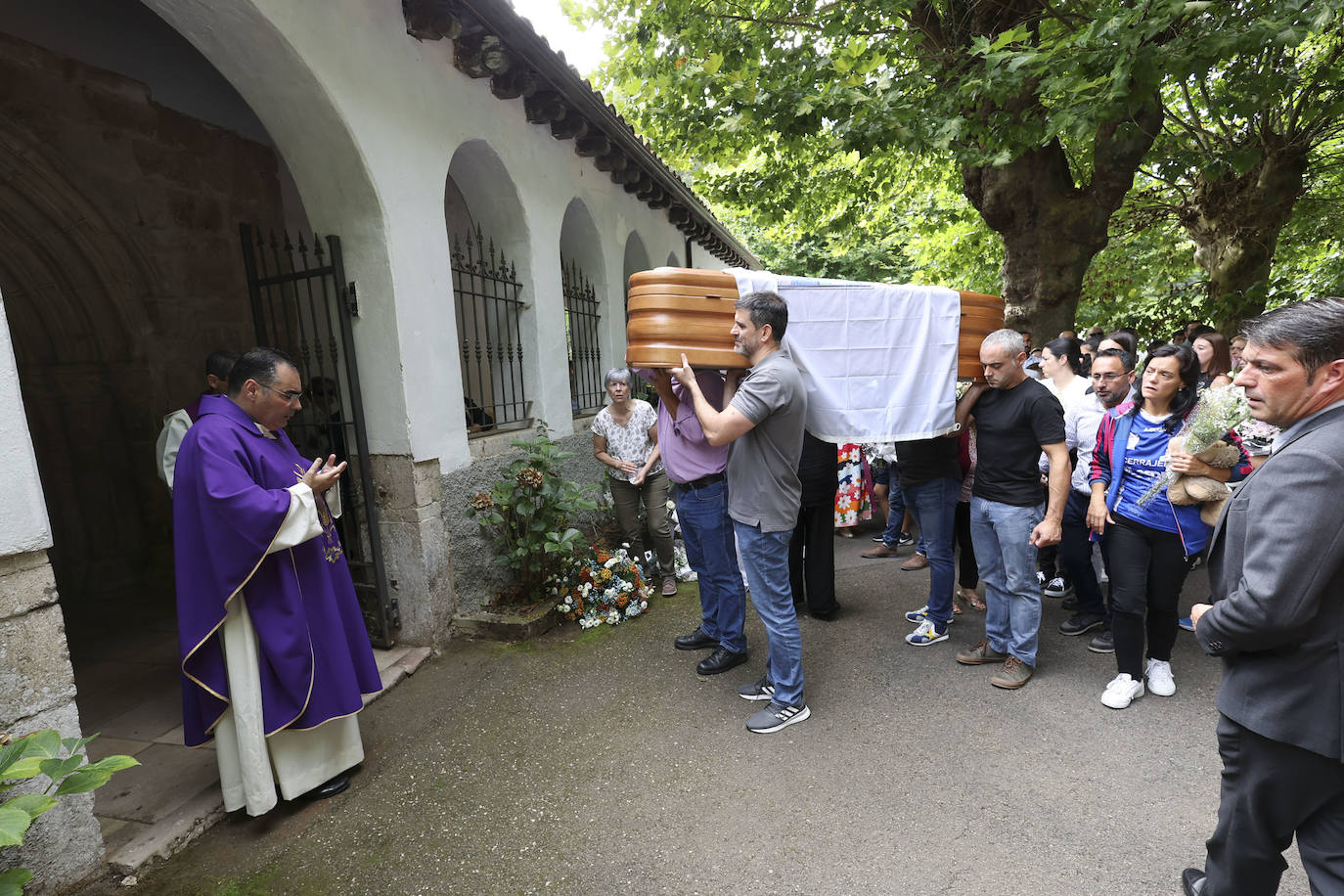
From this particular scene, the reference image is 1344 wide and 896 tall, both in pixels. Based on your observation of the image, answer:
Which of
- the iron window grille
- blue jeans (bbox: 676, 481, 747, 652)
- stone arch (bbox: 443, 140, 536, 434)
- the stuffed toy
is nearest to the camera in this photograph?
the stuffed toy

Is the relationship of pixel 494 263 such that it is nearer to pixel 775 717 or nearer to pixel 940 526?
pixel 940 526

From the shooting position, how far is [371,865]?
2.34 meters

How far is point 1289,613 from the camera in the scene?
140 centimetres

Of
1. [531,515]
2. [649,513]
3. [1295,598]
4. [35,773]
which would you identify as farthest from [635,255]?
[1295,598]

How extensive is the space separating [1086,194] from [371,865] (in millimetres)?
7649

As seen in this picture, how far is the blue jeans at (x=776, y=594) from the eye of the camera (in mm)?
3008

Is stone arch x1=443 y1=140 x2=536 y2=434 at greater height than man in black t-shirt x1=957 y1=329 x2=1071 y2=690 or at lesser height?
greater

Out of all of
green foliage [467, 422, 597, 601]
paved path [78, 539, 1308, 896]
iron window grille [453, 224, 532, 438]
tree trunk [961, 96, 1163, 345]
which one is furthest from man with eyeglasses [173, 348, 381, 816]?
tree trunk [961, 96, 1163, 345]

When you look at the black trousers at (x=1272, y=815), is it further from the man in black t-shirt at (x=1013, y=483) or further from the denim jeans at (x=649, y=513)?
the denim jeans at (x=649, y=513)

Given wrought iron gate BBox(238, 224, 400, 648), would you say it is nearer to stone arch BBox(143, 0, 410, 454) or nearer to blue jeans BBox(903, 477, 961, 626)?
stone arch BBox(143, 0, 410, 454)

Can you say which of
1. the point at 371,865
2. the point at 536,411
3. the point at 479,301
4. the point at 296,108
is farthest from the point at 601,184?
the point at 371,865

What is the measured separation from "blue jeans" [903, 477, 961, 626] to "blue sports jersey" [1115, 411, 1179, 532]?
88 centimetres

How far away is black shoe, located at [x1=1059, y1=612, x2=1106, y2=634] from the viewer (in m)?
3.85

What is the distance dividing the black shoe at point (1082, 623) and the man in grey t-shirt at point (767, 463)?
6.18ft
